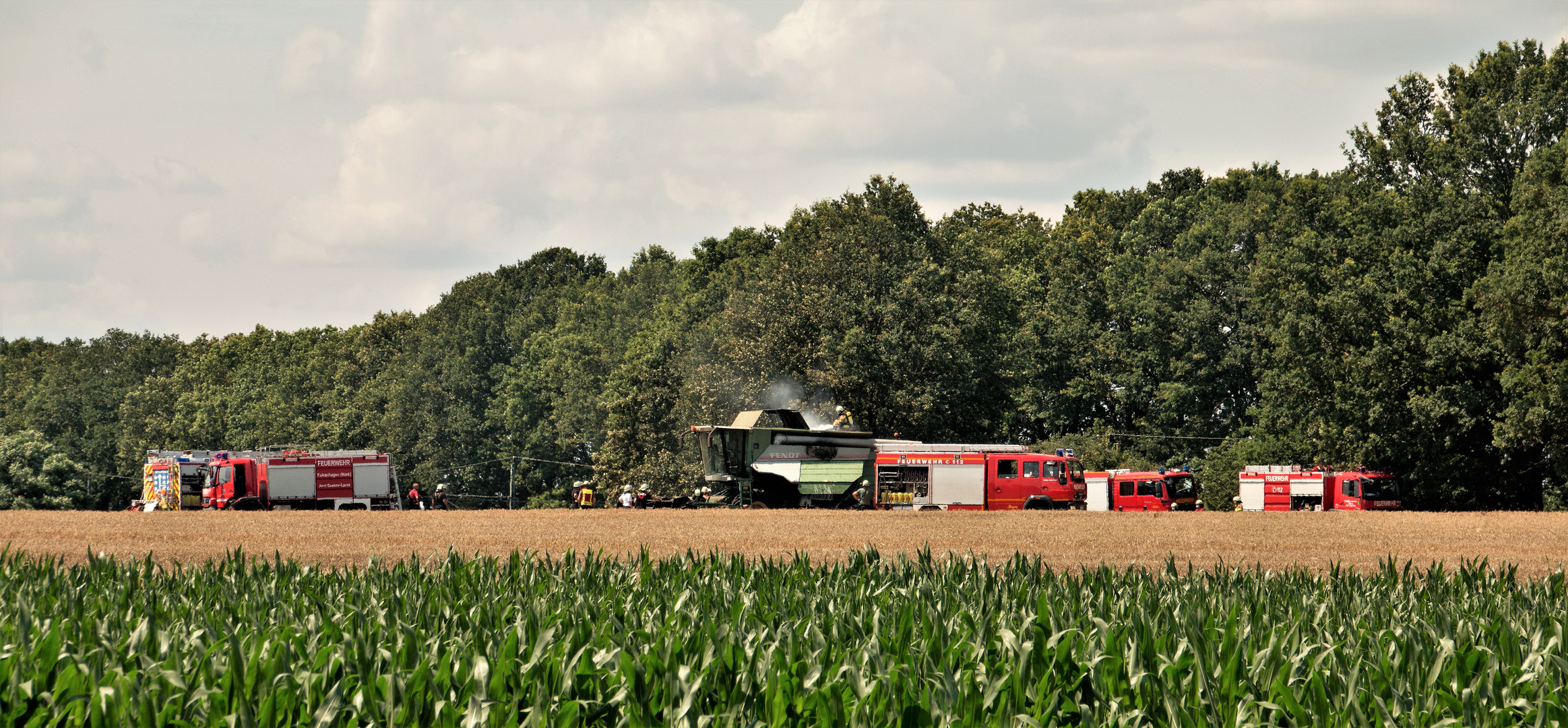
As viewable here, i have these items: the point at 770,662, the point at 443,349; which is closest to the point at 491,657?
→ the point at 770,662

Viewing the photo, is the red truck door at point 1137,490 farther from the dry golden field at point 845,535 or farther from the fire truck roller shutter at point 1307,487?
the dry golden field at point 845,535

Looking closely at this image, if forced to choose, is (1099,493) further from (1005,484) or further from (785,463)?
(785,463)

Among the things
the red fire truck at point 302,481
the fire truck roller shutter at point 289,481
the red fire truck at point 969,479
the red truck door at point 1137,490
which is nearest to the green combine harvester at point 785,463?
the red fire truck at point 969,479

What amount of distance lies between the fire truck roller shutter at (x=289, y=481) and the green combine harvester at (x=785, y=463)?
15764 mm

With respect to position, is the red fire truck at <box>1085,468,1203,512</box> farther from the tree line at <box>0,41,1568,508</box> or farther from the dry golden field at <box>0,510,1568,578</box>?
the dry golden field at <box>0,510,1568,578</box>

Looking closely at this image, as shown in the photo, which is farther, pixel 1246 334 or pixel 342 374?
pixel 342 374

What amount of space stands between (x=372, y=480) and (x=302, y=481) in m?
3.04

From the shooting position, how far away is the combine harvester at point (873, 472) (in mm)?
45719

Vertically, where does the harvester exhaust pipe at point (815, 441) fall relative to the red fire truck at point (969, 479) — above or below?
above

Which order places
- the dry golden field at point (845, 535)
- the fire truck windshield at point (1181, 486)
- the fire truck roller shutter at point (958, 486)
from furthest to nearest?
the fire truck windshield at point (1181, 486)
the fire truck roller shutter at point (958, 486)
the dry golden field at point (845, 535)

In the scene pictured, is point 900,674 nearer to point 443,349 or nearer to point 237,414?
point 443,349

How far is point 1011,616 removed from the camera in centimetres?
698

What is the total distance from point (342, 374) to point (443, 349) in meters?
16.0

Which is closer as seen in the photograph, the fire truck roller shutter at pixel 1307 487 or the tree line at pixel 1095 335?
the tree line at pixel 1095 335
